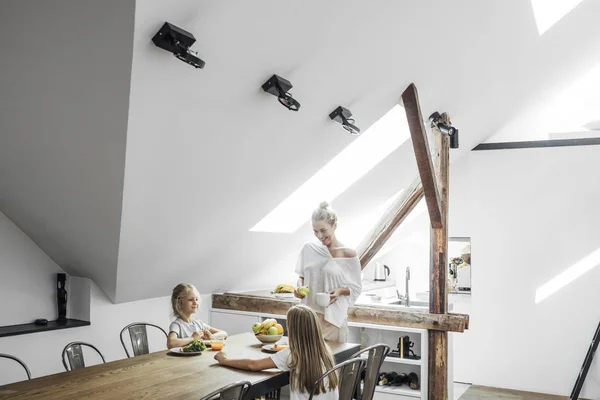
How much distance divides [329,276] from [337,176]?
5.18 feet

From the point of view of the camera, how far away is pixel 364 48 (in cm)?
327

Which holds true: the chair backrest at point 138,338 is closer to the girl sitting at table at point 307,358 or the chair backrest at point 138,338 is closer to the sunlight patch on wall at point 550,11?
the girl sitting at table at point 307,358

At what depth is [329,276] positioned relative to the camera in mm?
3932

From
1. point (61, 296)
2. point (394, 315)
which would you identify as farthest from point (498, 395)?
point (61, 296)

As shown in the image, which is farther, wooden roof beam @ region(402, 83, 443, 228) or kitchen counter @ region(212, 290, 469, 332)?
kitchen counter @ region(212, 290, 469, 332)

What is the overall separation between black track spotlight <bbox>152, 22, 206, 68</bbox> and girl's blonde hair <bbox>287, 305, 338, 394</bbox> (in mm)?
1290

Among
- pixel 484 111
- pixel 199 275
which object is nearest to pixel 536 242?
pixel 484 111

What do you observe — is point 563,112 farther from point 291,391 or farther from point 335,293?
point 291,391

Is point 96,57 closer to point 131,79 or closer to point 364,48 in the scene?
point 131,79

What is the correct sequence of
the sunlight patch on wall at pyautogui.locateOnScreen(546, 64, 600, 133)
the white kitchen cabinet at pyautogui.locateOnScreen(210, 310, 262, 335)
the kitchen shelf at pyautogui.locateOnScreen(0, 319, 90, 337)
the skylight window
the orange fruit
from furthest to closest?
the sunlight patch on wall at pyautogui.locateOnScreen(546, 64, 600, 133) → the skylight window → the white kitchen cabinet at pyautogui.locateOnScreen(210, 310, 262, 335) → the kitchen shelf at pyautogui.locateOnScreen(0, 319, 90, 337) → the orange fruit

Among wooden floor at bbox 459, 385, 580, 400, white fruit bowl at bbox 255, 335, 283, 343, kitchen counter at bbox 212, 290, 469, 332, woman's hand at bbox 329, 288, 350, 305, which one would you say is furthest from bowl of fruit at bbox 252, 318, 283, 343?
wooden floor at bbox 459, 385, 580, 400

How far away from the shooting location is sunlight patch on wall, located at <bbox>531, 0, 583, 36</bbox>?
A: 14.2 ft

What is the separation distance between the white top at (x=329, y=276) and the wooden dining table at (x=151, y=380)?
71 cm

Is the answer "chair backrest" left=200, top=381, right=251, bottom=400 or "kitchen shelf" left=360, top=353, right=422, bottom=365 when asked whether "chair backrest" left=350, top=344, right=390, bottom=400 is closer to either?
"chair backrest" left=200, top=381, right=251, bottom=400
